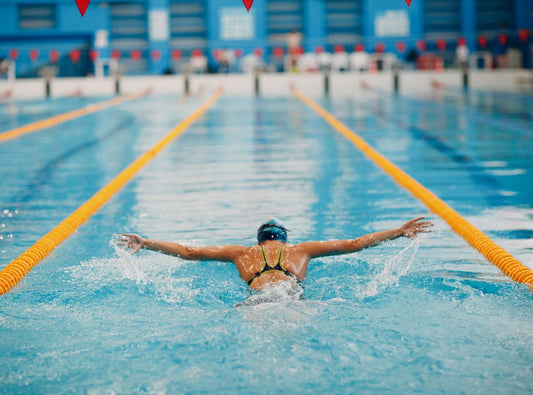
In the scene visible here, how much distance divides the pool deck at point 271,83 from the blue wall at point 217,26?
4428mm

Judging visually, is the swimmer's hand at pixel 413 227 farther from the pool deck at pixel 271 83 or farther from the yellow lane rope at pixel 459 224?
the pool deck at pixel 271 83

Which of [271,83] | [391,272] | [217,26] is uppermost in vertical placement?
[217,26]

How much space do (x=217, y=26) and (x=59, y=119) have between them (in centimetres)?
1560

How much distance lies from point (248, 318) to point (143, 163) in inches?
225

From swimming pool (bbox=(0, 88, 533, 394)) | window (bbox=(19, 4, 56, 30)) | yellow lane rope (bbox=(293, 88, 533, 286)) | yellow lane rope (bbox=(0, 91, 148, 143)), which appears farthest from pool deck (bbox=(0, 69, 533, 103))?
swimming pool (bbox=(0, 88, 533, 394))

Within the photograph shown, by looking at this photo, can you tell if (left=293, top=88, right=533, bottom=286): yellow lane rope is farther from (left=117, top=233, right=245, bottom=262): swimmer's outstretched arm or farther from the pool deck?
the pool deck

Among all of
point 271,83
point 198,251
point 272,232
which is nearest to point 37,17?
point 271,83

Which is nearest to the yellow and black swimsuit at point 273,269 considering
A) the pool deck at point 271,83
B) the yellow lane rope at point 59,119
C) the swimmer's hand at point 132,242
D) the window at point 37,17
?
the swimmer's hand at point 132,242

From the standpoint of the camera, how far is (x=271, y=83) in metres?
25.0

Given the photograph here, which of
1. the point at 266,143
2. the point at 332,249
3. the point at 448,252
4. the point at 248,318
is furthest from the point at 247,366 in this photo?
the point at 266,143

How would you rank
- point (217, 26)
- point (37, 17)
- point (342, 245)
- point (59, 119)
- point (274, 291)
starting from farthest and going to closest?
1. point (217, 26)
2. point (37, 17)
3. point (59, 119)
4. point (342, 245)
5. point (274, 291)

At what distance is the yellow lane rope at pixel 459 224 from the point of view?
4.21 metres

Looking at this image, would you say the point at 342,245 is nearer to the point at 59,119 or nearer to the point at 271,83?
the point at 59,119

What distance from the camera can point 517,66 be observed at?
26.1 m
